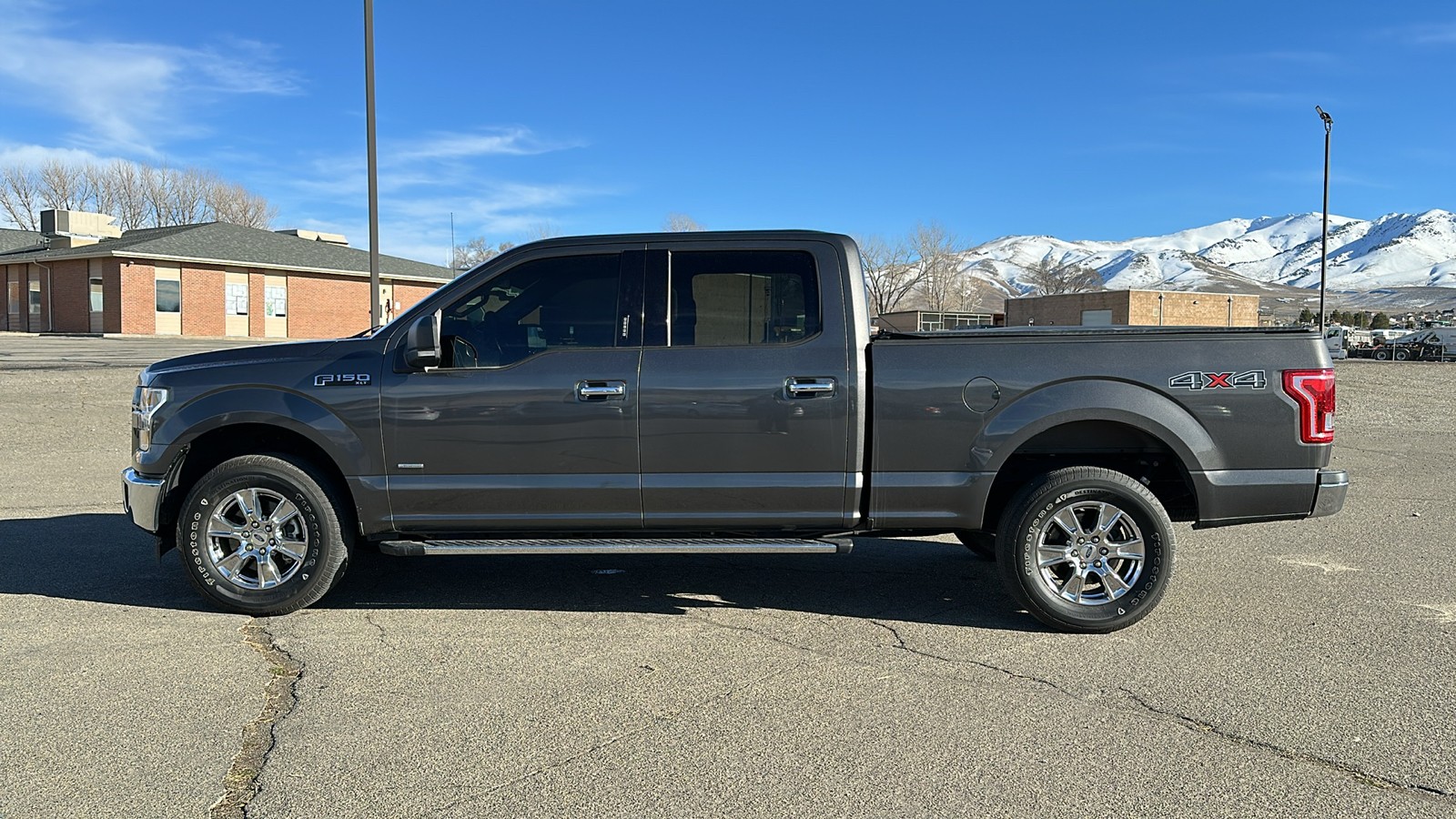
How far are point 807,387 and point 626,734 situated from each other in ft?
6.71

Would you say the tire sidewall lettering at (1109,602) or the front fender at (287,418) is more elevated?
the front fender at (287,418)

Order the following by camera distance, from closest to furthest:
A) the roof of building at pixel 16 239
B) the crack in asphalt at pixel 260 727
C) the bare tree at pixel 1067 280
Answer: the crack in asphalt at pixel 260 727
the roof of building at pixel 16 239
the bare tree at pixel 1067 280

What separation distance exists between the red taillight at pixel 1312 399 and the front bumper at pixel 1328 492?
0.21 m

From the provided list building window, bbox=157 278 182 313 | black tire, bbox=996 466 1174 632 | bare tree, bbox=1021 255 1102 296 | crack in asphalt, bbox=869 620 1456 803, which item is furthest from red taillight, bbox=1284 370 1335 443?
bare tree, bbox=1021 255 1102 296

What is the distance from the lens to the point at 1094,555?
5.42 metres

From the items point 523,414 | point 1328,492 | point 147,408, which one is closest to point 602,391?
point 523,414

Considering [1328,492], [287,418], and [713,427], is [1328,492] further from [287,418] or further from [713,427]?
[287,418]

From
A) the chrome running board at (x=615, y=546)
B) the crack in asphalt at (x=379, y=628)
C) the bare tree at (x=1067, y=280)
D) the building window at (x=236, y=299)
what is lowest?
the crack in asphalt at (x=379, y=628)

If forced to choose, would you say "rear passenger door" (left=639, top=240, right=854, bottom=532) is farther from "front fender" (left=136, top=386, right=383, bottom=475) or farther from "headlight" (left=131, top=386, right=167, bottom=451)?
"headlight" (left=131, top=386, right=167, bottom=451)

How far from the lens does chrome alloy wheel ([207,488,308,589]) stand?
18.2ft

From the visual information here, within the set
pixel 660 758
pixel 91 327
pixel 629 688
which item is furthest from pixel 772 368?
pixel 91 327

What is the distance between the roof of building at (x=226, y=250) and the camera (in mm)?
38531

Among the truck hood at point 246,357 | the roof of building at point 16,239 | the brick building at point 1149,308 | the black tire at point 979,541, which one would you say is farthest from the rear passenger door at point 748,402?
the brick building at point 1149,308

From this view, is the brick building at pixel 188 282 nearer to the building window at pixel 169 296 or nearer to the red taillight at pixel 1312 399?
the building window at pixel 169 296
